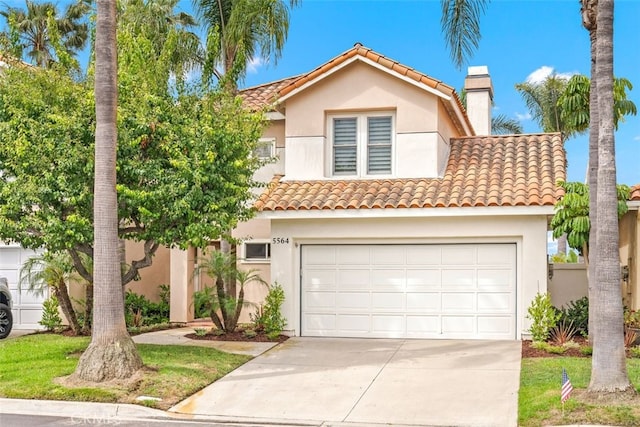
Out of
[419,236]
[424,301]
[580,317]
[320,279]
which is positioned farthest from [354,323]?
[580,317]

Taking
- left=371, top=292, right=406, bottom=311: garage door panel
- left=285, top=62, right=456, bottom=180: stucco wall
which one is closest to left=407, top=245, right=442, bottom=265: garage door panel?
left=371, top=292, right=406, bottom=311: garage door panel

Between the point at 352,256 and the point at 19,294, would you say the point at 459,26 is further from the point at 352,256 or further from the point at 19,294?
the point at 19,294

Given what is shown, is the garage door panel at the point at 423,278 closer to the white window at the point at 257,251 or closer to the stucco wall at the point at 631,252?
the white window at the point at 257,251

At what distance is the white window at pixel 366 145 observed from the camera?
59.4 ft

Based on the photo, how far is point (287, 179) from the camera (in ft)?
60.1

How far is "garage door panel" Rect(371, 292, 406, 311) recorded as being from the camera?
1669cm

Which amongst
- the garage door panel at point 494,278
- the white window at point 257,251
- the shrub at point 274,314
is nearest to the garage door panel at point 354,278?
the shrub at point 274,314

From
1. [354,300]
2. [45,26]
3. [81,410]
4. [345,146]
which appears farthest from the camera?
[45,26]

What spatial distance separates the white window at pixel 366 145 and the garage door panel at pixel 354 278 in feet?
8.53

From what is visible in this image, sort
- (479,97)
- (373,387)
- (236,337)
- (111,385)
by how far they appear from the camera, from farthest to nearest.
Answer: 1. (479,97)
2. (236,337)
3. (373,387)
4. (111,385)

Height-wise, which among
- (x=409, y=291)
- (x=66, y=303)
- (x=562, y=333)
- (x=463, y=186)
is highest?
(x=463, y=186)

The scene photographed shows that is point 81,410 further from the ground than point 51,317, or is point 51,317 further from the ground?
point 51,317

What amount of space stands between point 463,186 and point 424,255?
184cm

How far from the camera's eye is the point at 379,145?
18.1m
